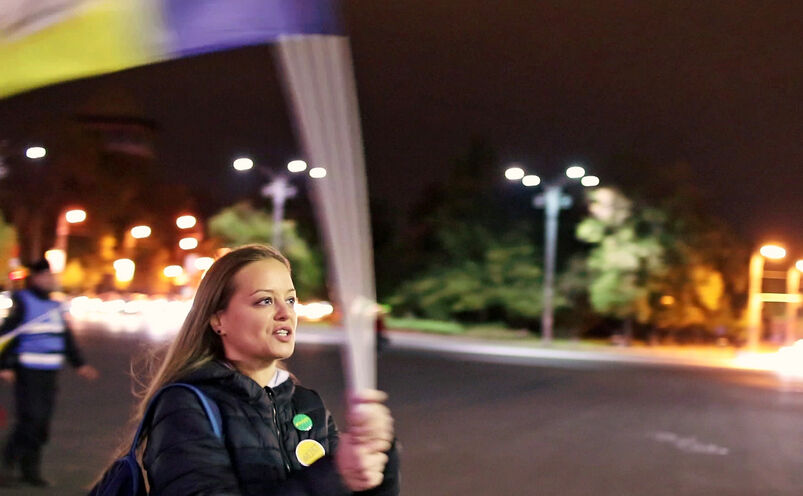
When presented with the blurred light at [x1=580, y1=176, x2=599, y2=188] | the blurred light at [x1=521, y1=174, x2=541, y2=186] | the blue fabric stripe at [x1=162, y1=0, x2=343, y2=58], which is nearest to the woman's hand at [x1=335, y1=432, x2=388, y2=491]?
the blue fabric stripe at [x1=162, y1=0, x2=343, y2=58]

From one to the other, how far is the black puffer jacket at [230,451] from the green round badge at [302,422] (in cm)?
5

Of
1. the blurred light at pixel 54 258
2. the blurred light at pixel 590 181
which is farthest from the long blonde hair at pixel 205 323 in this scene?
the blurred light at pixel 590 181

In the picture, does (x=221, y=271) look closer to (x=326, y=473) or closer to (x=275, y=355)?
(x=275, y=355)

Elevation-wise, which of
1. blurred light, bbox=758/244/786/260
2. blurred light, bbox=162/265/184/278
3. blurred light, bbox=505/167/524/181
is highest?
blurred light, bbox=505/167/524/181

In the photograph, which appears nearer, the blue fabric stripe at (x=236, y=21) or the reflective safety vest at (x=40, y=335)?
the blue fabric stripe at (x=236, y=21)

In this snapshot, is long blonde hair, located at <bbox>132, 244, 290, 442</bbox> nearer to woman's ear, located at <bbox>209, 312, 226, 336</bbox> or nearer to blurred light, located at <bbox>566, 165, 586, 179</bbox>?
woman's ear, located at <bbox>209, 312, 226, 336</bbox>

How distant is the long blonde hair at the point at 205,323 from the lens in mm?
2254

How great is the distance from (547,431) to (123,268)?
197ft

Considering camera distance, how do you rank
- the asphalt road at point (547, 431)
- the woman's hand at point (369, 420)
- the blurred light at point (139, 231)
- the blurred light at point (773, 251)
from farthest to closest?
the blurred light at point (139, 231), the blurred light at point (773, 251), the asphalt road at point (547, 431), the woman's hand at point (369, 420)

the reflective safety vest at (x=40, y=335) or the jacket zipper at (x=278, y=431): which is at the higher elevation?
the jacket zipper at (x=278, y=431)

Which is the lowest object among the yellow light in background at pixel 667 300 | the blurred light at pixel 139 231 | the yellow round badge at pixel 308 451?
the yellow light in background at pixel 667 300

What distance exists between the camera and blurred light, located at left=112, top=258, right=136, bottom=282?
66688 mm

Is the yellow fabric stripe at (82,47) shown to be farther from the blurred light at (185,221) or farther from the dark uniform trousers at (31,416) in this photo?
the blurred light at (185,221)

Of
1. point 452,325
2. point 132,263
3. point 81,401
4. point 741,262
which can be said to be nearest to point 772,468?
point 81,401
